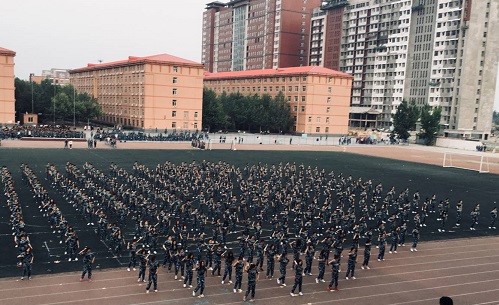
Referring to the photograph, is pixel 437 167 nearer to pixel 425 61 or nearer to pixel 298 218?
pixel 298 218

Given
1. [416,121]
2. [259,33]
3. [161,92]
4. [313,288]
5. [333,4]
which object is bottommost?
[313,288]

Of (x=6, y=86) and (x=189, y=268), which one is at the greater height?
(x=6, y=86)

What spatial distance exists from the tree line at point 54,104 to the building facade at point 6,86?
1161 centimetres

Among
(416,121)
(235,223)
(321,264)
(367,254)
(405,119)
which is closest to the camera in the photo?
(321,264)

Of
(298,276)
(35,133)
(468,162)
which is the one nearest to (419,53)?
(468,162)

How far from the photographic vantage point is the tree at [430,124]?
8225 cm

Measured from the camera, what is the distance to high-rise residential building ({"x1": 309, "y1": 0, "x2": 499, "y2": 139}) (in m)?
95.2

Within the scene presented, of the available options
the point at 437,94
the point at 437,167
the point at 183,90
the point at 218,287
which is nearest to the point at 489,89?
the point at 437,94

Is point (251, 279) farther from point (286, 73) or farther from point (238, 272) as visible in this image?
point (286, 73)

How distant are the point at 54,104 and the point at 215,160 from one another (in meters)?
43.0

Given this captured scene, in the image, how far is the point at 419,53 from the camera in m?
106

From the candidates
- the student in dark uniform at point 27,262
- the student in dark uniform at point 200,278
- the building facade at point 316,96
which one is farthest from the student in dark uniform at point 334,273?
the building facade at point 316,96

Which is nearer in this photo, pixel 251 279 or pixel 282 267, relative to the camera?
pixel 251 279

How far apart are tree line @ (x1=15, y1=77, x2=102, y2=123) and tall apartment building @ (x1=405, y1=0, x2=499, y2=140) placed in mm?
73642
